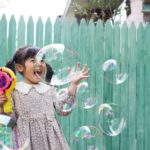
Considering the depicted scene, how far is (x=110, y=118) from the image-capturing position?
510cm

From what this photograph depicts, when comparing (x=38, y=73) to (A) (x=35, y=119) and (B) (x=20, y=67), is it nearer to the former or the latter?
(B) (x=20, y=67)

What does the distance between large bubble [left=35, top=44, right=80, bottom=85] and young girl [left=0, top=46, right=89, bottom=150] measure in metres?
0.09

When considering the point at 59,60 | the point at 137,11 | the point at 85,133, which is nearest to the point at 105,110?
the point at 85,133

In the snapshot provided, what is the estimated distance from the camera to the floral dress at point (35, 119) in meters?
3.25

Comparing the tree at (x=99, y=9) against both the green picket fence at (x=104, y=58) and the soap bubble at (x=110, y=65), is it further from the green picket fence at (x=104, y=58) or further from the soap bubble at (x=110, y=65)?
the soap bubble at (x=110, y=65)

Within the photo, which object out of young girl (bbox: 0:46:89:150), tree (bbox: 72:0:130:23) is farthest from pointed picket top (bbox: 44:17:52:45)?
tree (bbox: 72:0:130:23)

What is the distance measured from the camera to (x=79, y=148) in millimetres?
Answer: 5129

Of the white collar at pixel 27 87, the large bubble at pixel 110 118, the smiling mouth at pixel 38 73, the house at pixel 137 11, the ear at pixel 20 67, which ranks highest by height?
the house at pixel 137 11

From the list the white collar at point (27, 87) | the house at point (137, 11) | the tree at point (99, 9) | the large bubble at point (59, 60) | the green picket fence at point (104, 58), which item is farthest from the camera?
the tree at point (99, 9)

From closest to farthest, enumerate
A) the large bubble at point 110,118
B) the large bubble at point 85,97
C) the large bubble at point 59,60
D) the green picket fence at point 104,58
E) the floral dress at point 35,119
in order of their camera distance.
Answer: the floral dress at point 35,119 → the large bubble at point 59,60 → the large bubble at point 85,97 → the large bubble at point 110,118 → the green picket fence at point 104,58

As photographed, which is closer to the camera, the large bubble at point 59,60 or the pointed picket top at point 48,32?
the large bubble at point 59,60

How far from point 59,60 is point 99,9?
43.7ft

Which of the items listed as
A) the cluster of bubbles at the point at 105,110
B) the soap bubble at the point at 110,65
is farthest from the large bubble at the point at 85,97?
the soap bubble at the point at 110,65

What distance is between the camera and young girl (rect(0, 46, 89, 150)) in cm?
325
